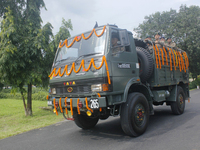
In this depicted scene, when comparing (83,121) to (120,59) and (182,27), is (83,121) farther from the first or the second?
(182,27)

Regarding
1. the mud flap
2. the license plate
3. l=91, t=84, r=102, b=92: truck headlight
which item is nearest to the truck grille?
l=91, t=84, r=102, b=92: truck headlight

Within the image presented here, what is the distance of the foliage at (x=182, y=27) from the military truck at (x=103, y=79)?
62.0 ft

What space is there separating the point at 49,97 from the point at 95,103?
72.5 inches

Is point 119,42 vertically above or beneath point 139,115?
above

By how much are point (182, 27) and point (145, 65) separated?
21.1 meters

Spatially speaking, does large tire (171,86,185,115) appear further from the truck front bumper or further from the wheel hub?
the truck front bumper

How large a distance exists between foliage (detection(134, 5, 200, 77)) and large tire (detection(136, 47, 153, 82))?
17893 millimetres

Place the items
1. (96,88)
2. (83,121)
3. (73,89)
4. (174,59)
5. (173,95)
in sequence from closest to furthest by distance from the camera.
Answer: (96,88) → (73,89) → (83,121) → (173,95) → (174,59)

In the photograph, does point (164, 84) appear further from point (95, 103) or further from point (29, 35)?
point (29, 35)

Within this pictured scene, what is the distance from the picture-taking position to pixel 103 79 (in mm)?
4074

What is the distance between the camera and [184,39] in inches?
920

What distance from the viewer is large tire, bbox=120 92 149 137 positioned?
4.41 metres

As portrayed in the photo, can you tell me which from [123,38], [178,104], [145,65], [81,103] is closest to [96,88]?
[81,103]

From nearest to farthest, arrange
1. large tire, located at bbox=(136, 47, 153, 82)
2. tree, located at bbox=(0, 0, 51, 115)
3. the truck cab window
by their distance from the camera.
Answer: the truck cab window → large tire, located at bbox=(136, 47, 153, 82) → tree, located at bbox=(0, 0, 51, 115)
